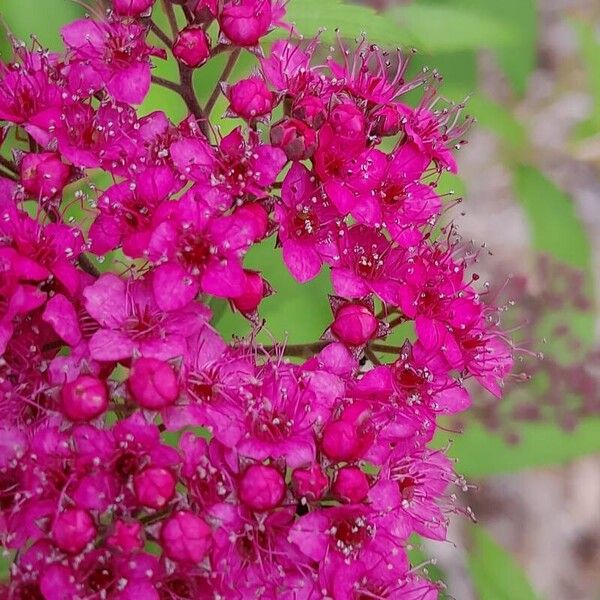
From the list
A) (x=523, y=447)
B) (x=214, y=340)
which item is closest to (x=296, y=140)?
(x=214, y=340)

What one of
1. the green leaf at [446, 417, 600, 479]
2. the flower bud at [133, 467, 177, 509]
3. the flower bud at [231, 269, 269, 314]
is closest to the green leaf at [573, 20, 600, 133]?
the green leaf at [446, 417, 600, 479]

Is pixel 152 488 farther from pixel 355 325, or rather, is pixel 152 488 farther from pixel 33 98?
pixel 33 98

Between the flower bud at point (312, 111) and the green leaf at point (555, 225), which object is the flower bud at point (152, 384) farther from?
the green leaf at point (555, 225)

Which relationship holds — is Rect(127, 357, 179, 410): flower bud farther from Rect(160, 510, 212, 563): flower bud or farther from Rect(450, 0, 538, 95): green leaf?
Rect(450, 0, 538, 95): green leaf

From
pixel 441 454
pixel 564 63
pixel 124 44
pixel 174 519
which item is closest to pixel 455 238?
pixel 441 454

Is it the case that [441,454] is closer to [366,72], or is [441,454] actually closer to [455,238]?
[455,238]
